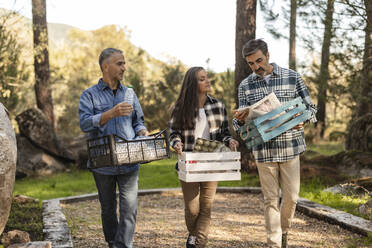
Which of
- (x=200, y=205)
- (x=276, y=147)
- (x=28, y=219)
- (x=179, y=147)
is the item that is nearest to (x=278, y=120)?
(x=276, y=147)

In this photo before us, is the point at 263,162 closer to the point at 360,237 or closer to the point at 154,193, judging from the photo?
the point at 360,237

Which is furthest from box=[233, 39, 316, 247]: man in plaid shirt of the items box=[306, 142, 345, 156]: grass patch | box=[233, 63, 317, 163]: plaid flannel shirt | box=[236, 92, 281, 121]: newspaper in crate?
box=[306, 142, 345, 156]: grass patch

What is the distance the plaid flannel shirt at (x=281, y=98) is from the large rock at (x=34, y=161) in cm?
849

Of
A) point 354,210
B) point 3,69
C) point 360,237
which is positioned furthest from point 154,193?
point 3,69

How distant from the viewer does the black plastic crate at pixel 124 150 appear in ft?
10.9

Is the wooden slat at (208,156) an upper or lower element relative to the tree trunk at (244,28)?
lower

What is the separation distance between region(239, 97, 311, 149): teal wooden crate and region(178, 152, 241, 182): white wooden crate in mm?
330

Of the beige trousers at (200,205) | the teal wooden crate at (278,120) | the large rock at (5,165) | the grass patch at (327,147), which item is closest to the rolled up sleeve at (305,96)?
the teal wooden crate at (278,120)

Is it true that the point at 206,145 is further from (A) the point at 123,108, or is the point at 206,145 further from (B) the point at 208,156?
(A) the point at 123,108

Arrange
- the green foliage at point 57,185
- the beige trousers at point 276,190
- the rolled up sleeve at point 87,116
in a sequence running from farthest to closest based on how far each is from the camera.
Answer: the green foliage at point 57,185
the beige trousers at point 276,190
the rolled up sleeve at point 87,116

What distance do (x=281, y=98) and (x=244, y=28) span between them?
19.4 feet

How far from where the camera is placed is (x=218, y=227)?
5.52 metres

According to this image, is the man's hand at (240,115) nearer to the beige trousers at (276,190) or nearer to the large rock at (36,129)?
the beige trousers at (276,190)

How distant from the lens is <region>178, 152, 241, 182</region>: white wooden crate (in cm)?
379
